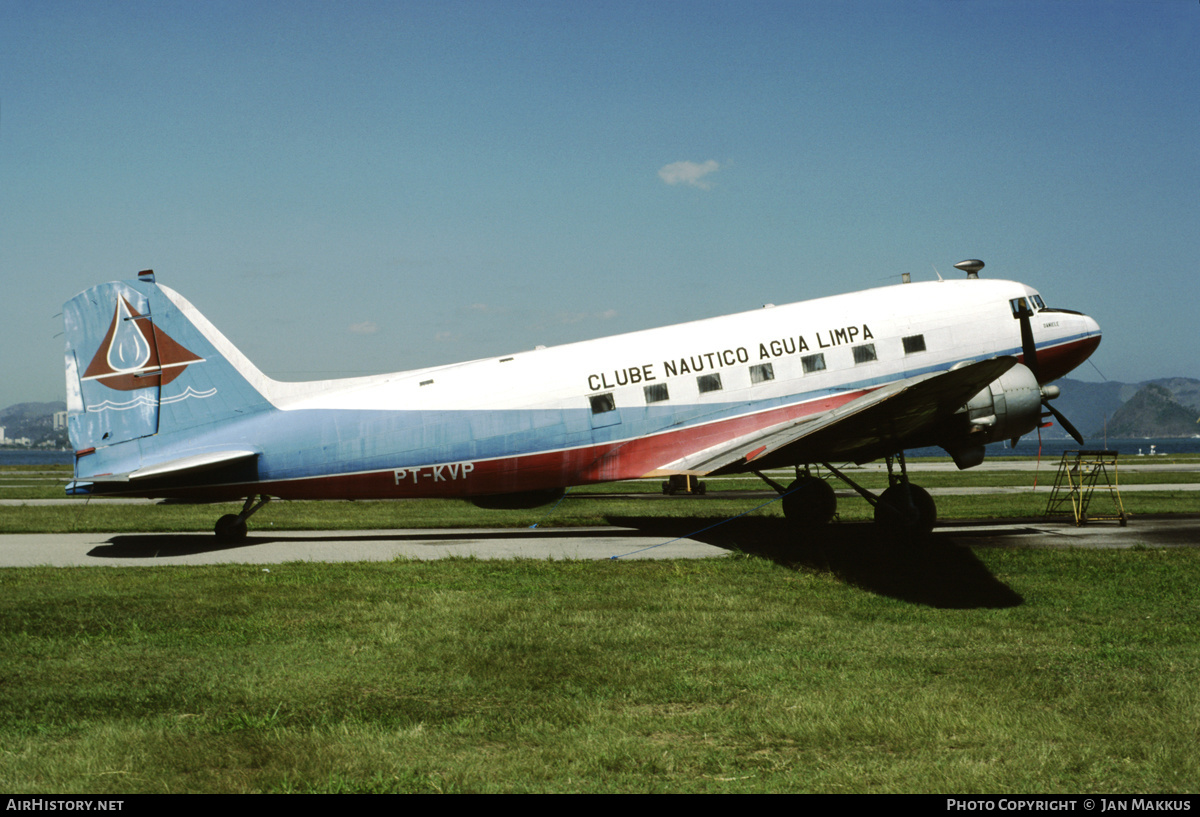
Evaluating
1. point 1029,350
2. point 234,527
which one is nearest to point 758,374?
point 1029,350

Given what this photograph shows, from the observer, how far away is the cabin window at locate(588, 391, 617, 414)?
63.9 feet

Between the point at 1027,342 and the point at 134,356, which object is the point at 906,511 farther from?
the point at 134,356

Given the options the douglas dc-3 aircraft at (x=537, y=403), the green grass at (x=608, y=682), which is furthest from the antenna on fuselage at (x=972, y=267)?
Result: the green grass at (x=608, y=682)

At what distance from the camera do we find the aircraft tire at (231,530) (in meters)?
20.8

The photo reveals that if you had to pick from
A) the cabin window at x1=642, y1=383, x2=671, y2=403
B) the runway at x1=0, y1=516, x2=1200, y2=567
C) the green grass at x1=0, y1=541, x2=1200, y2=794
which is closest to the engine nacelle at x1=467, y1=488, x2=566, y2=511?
the runway at x1=0, y1=516, x2=1200, y2=567

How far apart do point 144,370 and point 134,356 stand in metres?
0.42

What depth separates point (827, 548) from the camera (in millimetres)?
18047

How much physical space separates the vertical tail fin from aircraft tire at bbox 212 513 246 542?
3.27 metres

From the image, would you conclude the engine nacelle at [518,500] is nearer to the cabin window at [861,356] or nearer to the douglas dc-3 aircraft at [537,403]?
the douglas dc-3 aircraft at [537,403]

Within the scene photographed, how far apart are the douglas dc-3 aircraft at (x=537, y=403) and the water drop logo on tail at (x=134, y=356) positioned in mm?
33

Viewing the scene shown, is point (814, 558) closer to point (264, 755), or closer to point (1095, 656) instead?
point (1095, 656)

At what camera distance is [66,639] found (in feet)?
35.3

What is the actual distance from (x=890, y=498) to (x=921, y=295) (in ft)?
17.7

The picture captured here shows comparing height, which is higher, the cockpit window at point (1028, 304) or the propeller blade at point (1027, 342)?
the cockpit window at point (1028, 304)
